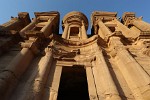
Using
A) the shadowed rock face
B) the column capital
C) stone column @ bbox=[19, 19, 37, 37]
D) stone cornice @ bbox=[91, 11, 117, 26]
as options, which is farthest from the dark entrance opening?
stone cornice @ bbox=[91, 11, 117, 26]

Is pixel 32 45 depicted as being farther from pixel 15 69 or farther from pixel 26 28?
pixel 26 28

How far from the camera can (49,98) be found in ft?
27.8

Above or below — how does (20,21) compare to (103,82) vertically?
above

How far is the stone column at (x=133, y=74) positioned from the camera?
815 cm

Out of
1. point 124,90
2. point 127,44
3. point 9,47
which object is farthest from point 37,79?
point 127,44

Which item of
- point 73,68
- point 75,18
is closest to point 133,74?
point 73,68

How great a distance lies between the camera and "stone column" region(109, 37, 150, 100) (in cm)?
815

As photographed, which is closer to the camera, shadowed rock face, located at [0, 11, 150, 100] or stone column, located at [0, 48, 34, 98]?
stone column, located at [0, 48, 34, 98]

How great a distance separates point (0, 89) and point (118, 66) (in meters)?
6.05

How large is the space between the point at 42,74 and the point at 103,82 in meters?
2.68

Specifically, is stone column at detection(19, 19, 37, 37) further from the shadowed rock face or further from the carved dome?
the carved dome

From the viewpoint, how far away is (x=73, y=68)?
12.0 metres

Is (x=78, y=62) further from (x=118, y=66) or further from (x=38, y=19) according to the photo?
(x=38, y=19)

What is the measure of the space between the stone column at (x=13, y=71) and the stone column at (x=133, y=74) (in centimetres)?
466
